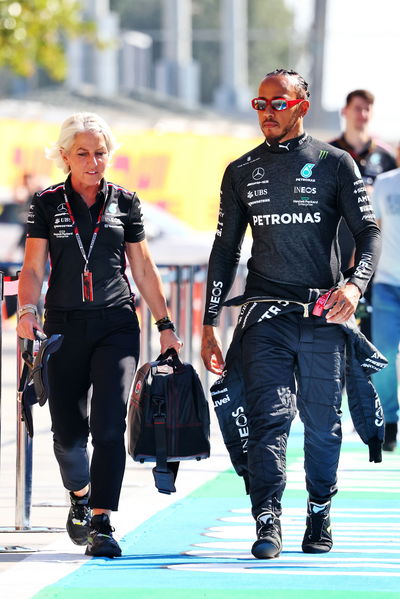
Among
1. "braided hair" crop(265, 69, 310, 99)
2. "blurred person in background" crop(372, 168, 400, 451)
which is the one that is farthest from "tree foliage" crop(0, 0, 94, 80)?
"braided hair" crop(265, 69, 310, 99)

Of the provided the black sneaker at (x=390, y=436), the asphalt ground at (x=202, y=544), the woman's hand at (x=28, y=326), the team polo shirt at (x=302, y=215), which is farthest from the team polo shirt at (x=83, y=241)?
the black sneaker at (x=390, y=436)

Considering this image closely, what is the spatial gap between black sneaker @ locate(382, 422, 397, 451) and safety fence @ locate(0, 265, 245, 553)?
221 centimetres

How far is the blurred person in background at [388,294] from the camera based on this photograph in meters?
9.79

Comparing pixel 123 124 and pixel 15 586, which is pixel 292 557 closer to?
pixel 15 586

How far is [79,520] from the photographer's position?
7.11 m

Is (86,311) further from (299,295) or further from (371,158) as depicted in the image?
(371,158)

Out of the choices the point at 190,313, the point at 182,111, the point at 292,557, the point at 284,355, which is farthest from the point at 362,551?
the point at 182,111

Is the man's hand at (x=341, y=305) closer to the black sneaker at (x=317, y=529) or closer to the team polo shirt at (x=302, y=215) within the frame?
the team polo shirt at (x=302, y=215)

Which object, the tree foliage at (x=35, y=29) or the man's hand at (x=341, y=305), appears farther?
the tree foliage at (x=35, y=29)

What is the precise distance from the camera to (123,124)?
1479 inches

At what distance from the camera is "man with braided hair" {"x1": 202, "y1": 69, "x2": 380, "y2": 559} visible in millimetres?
6777

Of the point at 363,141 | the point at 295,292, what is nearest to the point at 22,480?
the point at 295,292

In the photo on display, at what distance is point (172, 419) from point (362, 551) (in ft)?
3.12

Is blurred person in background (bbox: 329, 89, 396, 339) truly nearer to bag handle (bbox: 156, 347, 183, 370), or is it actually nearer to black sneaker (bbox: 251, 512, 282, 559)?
bag handle (bbox: 156, 347, 183, 370)
